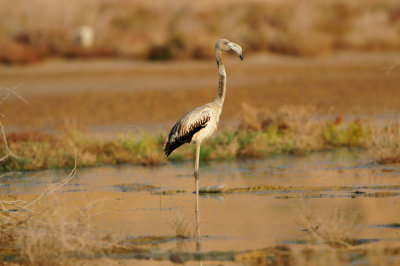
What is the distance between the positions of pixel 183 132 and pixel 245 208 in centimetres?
123

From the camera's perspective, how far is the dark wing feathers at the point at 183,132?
1081 cm

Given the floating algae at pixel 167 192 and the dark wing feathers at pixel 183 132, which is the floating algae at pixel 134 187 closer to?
the floating algae at pixel 167 192

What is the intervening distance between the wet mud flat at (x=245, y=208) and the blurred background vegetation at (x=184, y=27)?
15764mm

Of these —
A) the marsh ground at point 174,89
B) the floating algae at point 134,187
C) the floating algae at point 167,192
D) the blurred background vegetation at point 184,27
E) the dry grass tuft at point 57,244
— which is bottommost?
the dry grass tuft at point 57,244

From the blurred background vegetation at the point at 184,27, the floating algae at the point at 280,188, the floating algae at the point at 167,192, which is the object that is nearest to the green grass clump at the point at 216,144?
the floating algae at the point at 280,188

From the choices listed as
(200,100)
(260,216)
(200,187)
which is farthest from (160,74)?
(260,216)

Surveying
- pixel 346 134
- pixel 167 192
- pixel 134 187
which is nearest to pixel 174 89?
pixel 346 134

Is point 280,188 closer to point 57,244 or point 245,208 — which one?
point 245,208

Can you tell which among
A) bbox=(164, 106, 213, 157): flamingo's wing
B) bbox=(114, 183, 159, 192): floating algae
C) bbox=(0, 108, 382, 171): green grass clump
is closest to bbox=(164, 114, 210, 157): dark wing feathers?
bbox=(164, 106, 213, 157): flamingo's wing

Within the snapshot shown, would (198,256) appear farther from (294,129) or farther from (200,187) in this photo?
(294,129)

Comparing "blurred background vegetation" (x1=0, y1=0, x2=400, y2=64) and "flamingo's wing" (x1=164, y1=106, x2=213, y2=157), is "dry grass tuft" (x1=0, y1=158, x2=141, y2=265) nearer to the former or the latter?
"flamingo's wing" (x1=164, y1=106, x2=213, y2=157)

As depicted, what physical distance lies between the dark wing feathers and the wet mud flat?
0.70 m

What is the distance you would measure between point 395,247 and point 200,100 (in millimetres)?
15288

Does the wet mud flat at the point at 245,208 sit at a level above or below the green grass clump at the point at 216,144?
below
